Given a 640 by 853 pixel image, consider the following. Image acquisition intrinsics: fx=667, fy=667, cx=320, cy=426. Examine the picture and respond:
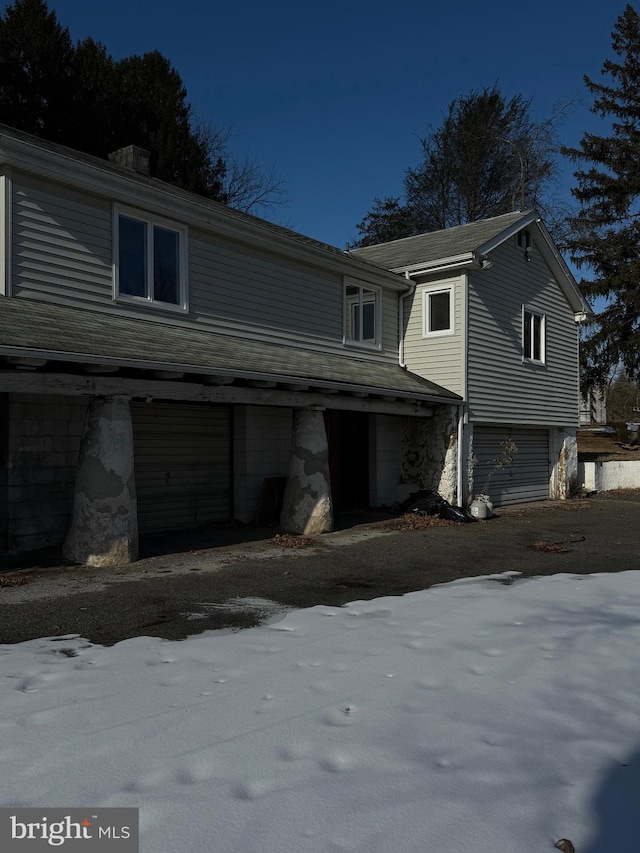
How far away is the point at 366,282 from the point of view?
50.7 feet

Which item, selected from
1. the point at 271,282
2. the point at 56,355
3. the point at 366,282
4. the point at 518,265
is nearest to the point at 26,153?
the point at 56,355

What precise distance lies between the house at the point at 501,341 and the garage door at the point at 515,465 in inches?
1.1

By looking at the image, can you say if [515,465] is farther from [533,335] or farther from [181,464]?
[181,464]

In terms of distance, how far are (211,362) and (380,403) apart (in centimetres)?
453

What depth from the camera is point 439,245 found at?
17.2 m

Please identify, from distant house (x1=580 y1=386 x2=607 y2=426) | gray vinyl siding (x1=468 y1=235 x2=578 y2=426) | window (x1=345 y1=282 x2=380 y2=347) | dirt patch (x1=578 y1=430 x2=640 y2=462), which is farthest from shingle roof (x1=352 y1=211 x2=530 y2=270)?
distant house (x1=580 y1=386 x2=607 y2=426)

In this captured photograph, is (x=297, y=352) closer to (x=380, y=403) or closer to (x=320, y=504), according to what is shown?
(x=380, y=403)

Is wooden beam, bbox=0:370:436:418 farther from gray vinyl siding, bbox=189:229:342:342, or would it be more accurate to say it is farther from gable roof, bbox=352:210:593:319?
gable roof, bbox=352:210:593:319

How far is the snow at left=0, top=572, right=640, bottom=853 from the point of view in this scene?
259cm

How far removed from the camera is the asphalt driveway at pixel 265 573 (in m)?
6.09

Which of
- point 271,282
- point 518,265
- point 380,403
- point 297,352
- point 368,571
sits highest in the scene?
point 518,265

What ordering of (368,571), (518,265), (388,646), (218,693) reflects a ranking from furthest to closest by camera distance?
(518,265)
(368,571)
(388,646)
(218,693)

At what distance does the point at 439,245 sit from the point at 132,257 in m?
9.00

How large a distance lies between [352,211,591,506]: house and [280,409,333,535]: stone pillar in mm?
4573
